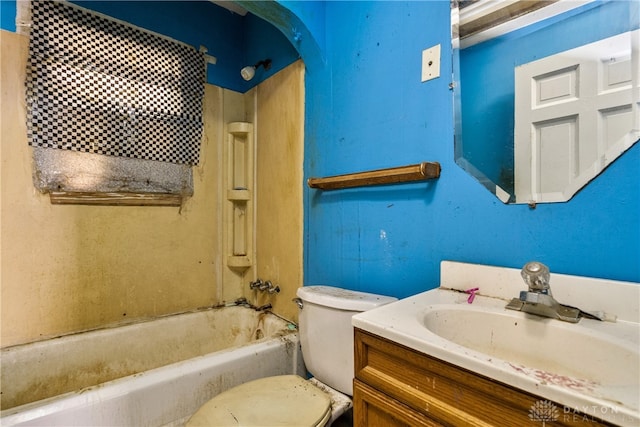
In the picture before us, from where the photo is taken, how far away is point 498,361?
48 centimetres

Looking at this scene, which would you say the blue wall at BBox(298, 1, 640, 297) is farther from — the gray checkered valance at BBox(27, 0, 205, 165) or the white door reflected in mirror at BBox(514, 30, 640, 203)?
the gray checkered valance at BBox(27, 0, 205, 165)

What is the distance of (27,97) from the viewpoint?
1298mm

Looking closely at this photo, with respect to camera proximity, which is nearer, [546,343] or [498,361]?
[498,361]

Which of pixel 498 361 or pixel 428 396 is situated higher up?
pixel 498 361

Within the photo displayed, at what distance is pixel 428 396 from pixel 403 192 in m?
0.69

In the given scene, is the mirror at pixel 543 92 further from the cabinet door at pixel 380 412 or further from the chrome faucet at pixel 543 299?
the cabinet door at pixel 380 412

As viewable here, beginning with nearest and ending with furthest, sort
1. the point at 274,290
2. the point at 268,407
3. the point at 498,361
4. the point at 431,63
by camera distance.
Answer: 1. the point at 498,361
2. the point at 268,407
3. the point at 431,63
4. the point at 274,290

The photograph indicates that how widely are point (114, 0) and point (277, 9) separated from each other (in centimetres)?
89

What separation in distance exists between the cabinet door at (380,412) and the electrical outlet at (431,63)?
38.1 inches

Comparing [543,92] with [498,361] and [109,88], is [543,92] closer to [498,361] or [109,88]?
[498,361]

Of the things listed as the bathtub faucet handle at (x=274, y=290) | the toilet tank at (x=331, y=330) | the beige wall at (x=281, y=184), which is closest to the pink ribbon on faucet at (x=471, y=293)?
the toilet tank at (x=331, y=330)

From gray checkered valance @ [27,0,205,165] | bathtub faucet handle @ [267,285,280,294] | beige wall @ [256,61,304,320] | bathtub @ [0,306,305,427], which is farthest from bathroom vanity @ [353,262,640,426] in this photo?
gray checkered valance @ [27,0,205,165]

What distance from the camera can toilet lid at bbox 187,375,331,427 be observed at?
824 millimetres

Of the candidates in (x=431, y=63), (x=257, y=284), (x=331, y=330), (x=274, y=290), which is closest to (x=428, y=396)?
(x=331, y=330)
